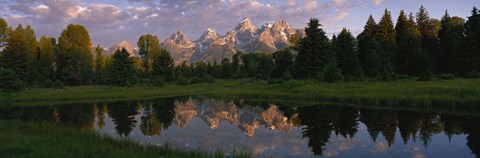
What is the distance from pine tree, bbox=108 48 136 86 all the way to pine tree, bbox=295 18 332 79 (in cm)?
2866

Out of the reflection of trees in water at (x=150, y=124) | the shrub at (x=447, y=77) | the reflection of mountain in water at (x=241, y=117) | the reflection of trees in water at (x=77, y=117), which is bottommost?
the reflection of mountain in water at (x=241, y=117)

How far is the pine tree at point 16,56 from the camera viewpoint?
6575cm

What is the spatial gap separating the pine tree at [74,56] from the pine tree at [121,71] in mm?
11517

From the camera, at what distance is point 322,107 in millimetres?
32281

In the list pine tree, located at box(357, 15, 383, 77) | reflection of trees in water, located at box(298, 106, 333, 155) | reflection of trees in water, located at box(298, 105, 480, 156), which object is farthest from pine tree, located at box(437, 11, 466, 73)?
reflection of trees in water, located at box(298, 106, 333, 155)

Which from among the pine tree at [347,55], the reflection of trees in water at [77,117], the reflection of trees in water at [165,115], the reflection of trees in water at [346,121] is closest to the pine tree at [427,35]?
the pine tree at [347,55]

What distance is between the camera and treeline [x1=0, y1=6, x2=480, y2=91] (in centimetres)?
5200

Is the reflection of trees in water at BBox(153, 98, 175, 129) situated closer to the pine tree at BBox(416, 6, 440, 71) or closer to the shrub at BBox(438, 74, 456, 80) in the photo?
the shrub at BBox(438, 74, 456, 80)

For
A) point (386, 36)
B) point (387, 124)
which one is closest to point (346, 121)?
point (387, 124)

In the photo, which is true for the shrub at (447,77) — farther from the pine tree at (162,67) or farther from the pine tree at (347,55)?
the pine tree at (162,67)

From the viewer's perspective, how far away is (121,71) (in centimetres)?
6212

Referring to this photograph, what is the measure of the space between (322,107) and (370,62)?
2843 cm

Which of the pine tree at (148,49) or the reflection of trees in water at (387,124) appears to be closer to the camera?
the reflection of trees in water at (387,124)

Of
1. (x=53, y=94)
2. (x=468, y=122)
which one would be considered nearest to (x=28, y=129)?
(x=468, y=122)
